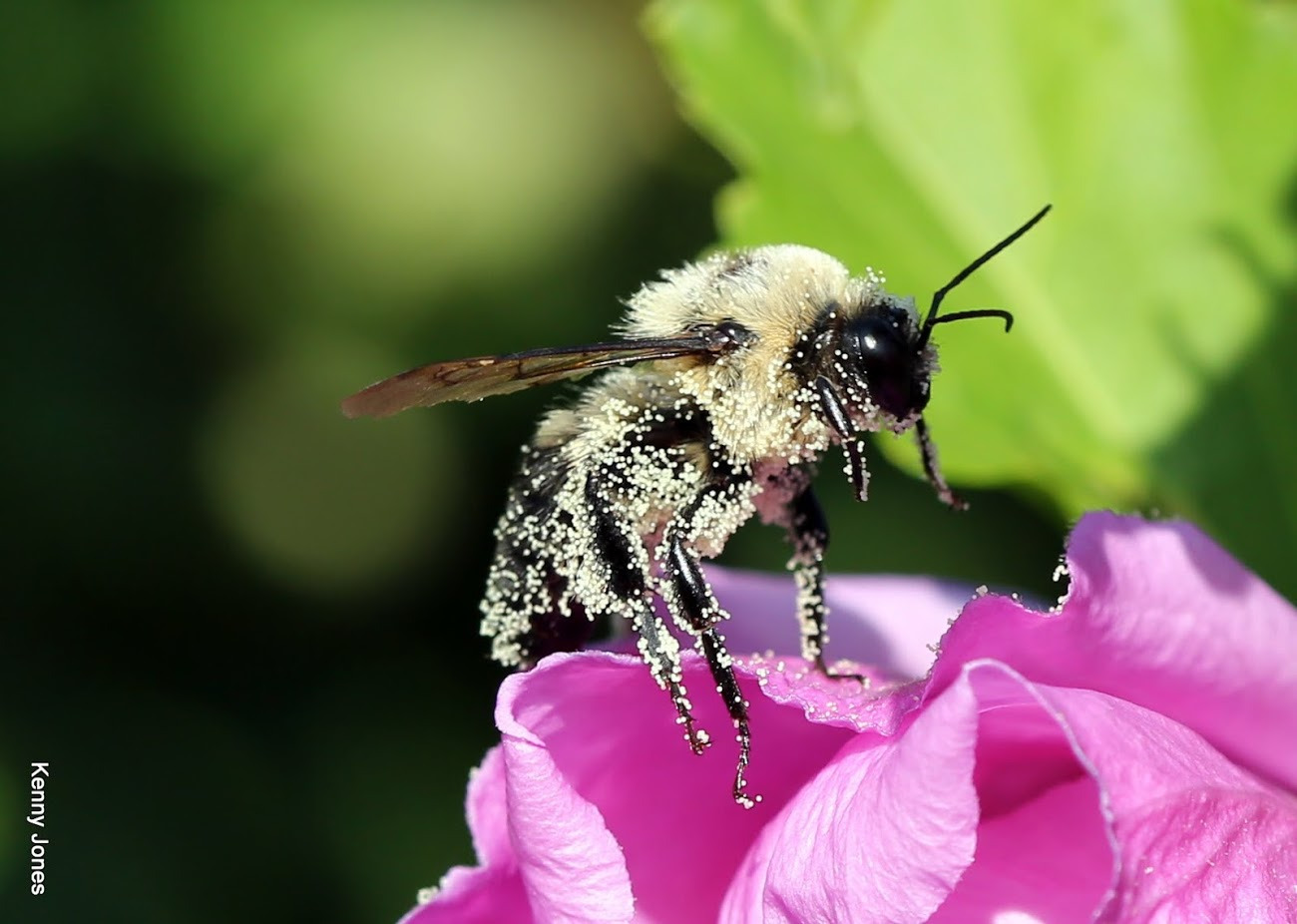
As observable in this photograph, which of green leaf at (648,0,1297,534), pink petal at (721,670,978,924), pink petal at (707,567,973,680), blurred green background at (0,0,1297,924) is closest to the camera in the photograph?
pink petal at (721,670,978,924)

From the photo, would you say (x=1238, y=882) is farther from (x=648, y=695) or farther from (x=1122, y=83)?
(x=1122, y=83)

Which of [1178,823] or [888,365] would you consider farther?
[888,365]

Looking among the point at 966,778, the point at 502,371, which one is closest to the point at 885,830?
the point at 966,778

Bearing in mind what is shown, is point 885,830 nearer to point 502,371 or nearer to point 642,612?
point 642,612

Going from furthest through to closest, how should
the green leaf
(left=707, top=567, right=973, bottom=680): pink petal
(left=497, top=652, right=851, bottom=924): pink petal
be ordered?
the green leaf, (left=707, top=567, right=973, bottom=680): pink petal, (left=497, top=652, right=851, bottom=924): pink petal

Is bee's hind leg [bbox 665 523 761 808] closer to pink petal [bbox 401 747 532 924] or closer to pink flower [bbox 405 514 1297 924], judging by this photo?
pink flower [bbox 405 514 1297 924]

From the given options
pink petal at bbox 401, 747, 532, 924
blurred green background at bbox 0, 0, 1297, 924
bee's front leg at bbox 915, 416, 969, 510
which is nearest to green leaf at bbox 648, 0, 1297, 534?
bee's front leg at bbox 915, 416, 969, 510
